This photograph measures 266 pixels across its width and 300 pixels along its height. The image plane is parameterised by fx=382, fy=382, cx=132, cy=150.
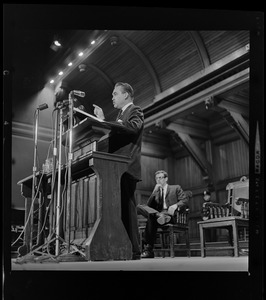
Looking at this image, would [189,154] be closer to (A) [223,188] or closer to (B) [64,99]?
(A) [223,188]

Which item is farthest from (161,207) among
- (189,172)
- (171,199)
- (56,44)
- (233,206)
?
(189,172)

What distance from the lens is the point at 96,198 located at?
6.22 ft

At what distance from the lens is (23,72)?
1.92m

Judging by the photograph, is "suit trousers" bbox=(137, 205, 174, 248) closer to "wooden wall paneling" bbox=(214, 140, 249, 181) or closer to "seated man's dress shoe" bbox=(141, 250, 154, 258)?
"seated man's dress shoe" bbox=(141, 250, 154, 258)

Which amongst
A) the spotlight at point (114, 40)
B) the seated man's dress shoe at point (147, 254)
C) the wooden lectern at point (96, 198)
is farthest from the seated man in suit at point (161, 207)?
the spotlight at point (114, 40)

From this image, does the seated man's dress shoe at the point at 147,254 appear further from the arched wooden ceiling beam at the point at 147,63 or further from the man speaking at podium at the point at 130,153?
the arched wooden ceiling beam at the point at 147,63

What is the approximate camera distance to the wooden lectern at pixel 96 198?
70.9 inches

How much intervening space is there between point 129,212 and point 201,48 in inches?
54.2

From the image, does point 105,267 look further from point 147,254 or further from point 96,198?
point 147,254

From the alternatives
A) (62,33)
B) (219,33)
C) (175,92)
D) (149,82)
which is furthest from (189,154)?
(62,33)

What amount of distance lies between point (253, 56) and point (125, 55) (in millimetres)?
912

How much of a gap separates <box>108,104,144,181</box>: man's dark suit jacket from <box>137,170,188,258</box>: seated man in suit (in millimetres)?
912
